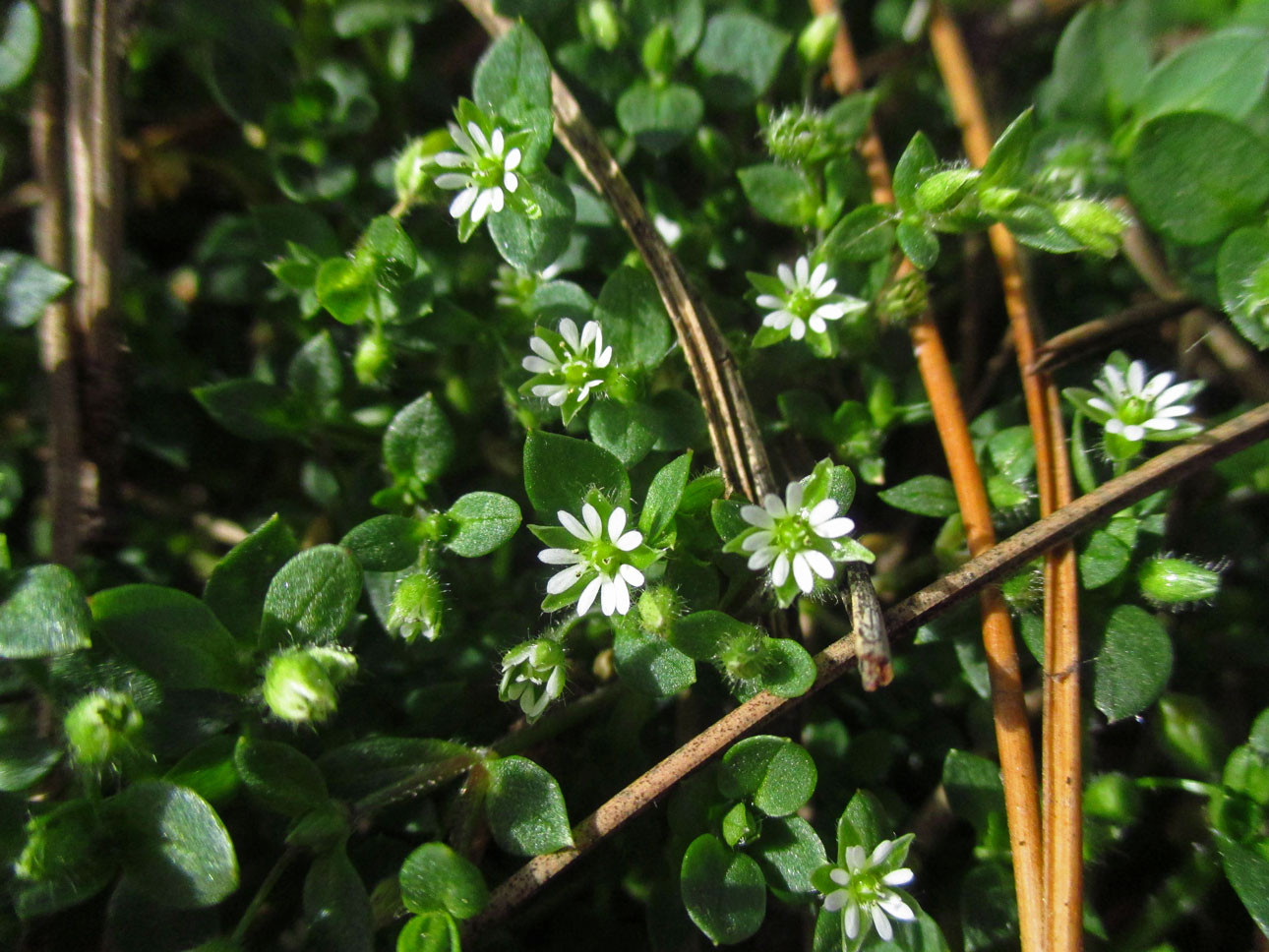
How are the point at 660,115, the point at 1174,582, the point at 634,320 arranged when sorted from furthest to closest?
the point at 660,115
the point at 634,320
the point at 1174,582

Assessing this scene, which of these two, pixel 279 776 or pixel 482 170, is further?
pixel 482 170

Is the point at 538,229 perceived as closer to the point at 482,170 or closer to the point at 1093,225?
the point at 482,170

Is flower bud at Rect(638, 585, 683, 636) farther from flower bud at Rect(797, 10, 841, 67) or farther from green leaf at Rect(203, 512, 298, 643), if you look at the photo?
flower bud at Rect(797, 10, 841, 67)

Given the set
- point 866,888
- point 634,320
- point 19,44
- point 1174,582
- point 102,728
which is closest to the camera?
point 102,728

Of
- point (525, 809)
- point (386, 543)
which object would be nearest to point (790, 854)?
point (525, 809)

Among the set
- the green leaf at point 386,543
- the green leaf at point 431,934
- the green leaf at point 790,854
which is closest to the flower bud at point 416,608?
the green leaf at point 386,543

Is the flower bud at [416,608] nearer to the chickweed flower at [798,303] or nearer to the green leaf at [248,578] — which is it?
the green leaf at [248,578]

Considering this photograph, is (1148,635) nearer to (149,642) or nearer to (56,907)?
(149,642)
